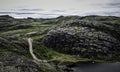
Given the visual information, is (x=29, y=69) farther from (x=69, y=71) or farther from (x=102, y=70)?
(x=102, y=70)

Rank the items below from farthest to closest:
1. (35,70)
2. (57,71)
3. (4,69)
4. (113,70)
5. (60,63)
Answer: (60,63), (113,70), (57,71), (35,70), (4,69)

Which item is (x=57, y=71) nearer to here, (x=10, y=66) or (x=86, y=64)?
(x=10, y=66)

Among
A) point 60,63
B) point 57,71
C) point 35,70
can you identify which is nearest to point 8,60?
point 35,70

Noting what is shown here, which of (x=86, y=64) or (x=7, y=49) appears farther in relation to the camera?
(x=86, y=64)

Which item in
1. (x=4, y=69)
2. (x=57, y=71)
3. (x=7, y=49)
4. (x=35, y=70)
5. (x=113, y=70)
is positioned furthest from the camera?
(x=7, y=49)

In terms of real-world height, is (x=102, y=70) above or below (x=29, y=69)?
below

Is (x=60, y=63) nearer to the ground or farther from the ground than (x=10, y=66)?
nearer to the ground

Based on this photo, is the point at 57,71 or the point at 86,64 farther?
the point at 86,64

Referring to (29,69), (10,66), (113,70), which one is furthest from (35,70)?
(113,70)

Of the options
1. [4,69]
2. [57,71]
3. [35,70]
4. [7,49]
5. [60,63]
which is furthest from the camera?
[60,63]
